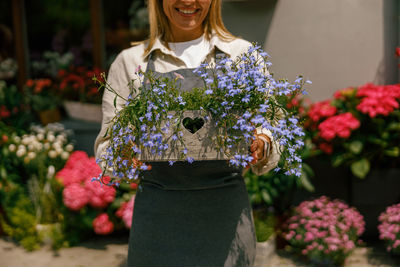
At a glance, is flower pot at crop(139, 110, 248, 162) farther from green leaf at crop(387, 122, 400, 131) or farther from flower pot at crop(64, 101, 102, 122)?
flower pot at crop(64, 101, 102, 122)

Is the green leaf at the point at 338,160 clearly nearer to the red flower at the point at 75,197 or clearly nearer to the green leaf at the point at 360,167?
the green leaf at the point at 360,167

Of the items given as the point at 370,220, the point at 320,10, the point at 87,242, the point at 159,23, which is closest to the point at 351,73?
the point at 320,10

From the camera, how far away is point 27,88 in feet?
16.4

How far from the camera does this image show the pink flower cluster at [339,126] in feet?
9.62

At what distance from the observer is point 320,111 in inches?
122

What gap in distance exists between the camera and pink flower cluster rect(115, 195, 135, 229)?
317 centimetres

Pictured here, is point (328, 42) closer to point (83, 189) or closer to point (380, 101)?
point (380, 101)

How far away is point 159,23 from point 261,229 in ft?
6.22

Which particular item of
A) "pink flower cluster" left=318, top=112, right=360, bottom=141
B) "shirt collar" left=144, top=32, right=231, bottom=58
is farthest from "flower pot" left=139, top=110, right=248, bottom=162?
"pink flower cluster" left=318, top=112, right=360, bottom=141

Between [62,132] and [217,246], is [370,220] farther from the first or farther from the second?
[62,132]

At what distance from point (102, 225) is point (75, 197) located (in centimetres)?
30

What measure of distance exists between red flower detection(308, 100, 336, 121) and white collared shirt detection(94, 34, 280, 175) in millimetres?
1689

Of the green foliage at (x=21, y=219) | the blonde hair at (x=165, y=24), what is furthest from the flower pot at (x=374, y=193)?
the green foliage at (x=21, y=219)

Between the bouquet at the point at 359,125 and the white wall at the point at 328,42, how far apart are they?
193 mm
